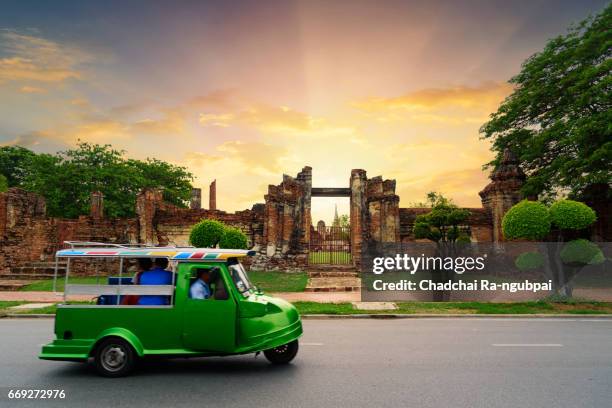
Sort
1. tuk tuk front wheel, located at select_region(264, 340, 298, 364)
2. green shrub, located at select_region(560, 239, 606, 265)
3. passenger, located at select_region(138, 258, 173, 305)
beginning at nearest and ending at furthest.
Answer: passenger, located at select_region(138, 258, 173, 305) → tuk tuk front wheel, located at select_region(264, 340, 298, 364) → green shrub, located at select_region(560, 239, 606, 265)

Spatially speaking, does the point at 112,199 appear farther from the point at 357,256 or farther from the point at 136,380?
the point at 136,380

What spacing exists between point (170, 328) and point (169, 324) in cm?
6

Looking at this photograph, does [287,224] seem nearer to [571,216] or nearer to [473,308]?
[473,308]

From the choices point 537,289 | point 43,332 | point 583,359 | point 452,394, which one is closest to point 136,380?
point 452,394

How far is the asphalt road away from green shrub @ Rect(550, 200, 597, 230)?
21.8ft

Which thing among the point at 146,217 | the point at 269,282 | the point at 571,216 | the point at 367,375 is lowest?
the point at 367,375

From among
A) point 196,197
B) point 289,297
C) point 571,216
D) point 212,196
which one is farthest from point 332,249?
point 212,196

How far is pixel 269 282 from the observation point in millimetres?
21203

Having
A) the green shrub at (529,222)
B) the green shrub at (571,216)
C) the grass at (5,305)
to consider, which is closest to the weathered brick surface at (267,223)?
the green shrub at (571,216)

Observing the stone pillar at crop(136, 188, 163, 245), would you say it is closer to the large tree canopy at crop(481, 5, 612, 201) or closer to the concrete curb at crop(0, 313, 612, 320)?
Result: the concrete curb at crop(0, 313, 612, 320)

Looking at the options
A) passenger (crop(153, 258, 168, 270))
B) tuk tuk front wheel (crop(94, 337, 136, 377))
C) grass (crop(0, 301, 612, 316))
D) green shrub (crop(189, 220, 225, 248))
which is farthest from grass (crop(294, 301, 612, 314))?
tuk tuk front wheel (crop(94, 337, 136, 377))

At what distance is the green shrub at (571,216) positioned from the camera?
16.0 m

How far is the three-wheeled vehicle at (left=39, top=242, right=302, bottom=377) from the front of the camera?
22.0 feet

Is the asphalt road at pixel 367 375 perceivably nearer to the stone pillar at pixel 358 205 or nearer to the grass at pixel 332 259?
the stone pillar at pixel 358 205
